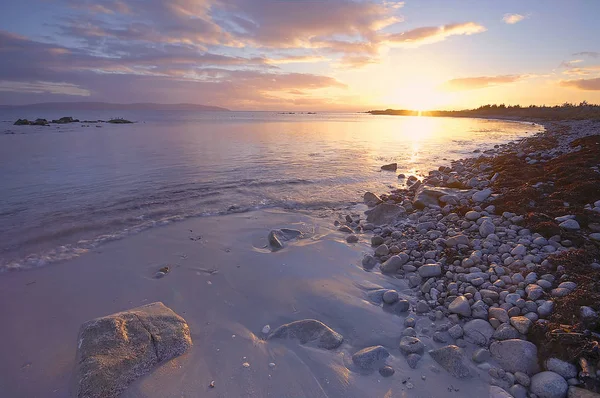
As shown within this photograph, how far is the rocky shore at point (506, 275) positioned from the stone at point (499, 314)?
0.04 feet

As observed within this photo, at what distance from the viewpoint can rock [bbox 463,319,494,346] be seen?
150 inches

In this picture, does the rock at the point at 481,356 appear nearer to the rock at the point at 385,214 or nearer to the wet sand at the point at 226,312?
the wet sand at the point at 226,312

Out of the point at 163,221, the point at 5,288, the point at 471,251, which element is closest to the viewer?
the point at 5,288

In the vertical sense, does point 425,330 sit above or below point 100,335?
below

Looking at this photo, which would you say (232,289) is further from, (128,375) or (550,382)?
(550,382)

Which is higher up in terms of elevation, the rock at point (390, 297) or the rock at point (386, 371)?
the rock at point (390, 297)

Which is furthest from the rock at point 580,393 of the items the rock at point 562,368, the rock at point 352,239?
the rock at point 352,239

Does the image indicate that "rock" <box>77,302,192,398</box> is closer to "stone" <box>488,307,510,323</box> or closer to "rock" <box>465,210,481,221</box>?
"stone" <box>488,307,510,323</box>

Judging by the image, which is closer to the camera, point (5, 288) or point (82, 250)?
point (5, 288)

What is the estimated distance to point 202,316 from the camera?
14.3ft

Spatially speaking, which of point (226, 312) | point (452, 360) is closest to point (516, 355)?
point (452, 360)

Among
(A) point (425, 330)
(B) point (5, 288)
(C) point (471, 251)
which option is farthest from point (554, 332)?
(B) point (5, 288)

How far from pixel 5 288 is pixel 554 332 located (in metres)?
8.18

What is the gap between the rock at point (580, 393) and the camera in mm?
2785
